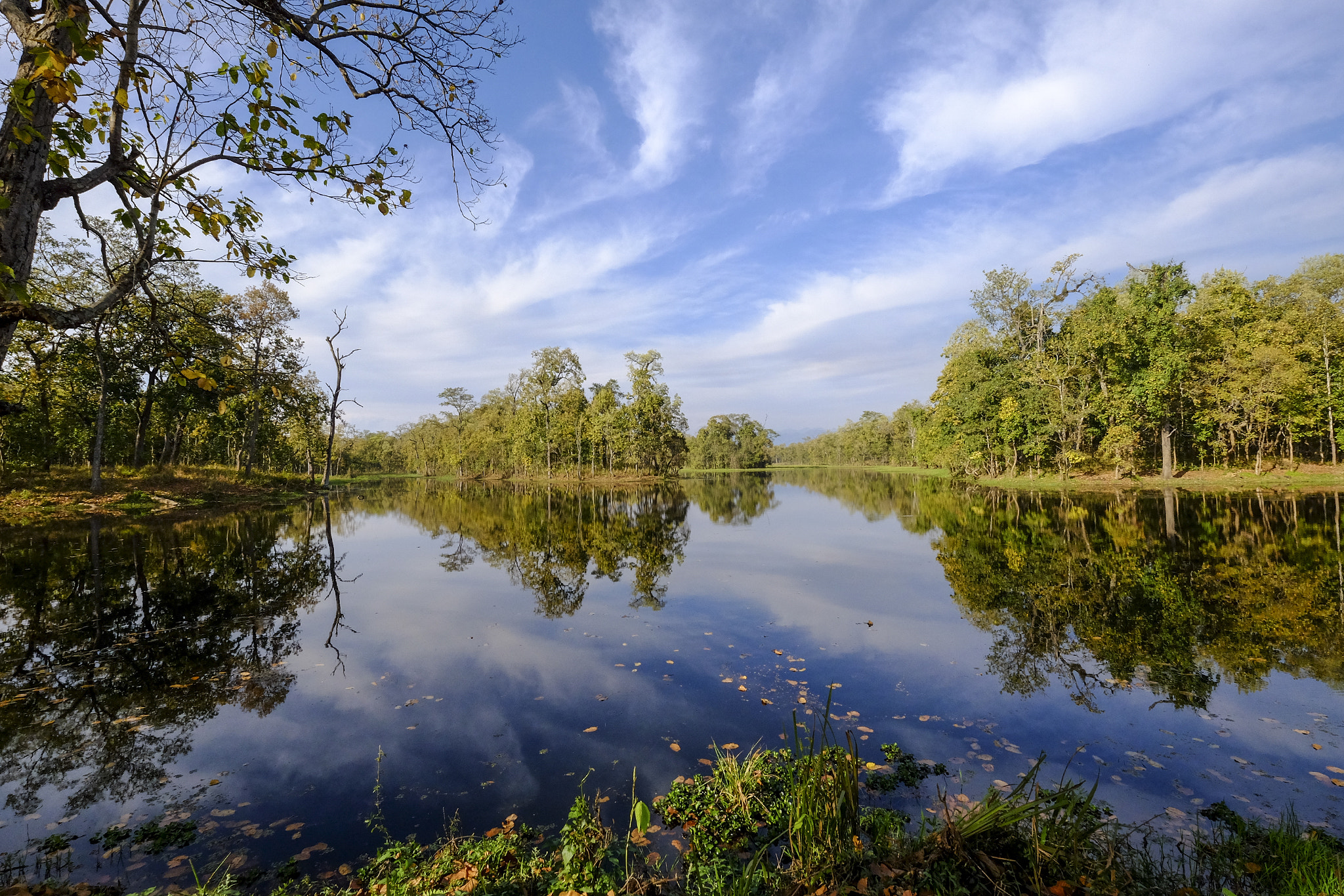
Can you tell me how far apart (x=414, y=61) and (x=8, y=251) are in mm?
2989

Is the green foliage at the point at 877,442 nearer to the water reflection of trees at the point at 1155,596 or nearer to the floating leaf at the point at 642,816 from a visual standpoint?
the water reflection of trees at the point at 1155,596

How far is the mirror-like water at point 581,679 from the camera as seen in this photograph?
4.31 metres

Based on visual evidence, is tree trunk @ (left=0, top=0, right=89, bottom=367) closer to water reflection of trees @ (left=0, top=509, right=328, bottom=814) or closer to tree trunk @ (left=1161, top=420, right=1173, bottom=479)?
water reflection of trees @ (left=0, top=509, right=328, bottom=814)

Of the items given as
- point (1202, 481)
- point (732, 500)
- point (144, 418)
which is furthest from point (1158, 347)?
point (144, 418)

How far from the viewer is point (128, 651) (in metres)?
7.48

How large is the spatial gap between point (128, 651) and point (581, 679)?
691 centimetres

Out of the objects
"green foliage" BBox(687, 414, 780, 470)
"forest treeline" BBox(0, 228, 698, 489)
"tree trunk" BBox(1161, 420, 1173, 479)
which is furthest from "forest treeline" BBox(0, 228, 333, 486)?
"green foliage" BBox(687, 414, 780, 470)

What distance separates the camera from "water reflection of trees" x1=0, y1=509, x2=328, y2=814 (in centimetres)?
489

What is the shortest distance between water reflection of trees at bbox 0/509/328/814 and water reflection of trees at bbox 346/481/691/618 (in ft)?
15.2

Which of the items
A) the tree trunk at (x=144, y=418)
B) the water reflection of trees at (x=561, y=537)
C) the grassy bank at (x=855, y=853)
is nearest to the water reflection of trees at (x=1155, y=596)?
the grassy bank at (x=855, y=853)

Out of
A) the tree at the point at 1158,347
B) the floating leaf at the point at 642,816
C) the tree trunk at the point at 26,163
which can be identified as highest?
the tree at the point at 1158,347

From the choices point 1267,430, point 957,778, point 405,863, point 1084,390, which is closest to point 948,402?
point 1084,390

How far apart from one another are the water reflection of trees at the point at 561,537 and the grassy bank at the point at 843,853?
647 cm

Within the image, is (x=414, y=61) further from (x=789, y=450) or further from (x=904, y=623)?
(x=789, y=450)
